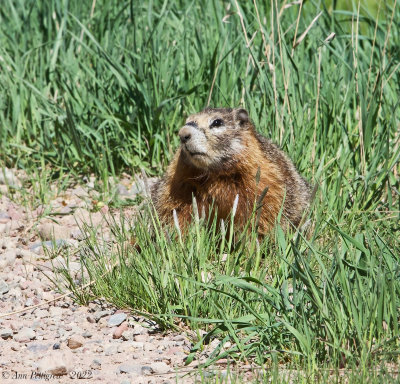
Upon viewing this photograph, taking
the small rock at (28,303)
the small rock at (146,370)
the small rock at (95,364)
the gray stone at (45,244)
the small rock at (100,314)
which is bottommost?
A: the gray stone at (45,244)

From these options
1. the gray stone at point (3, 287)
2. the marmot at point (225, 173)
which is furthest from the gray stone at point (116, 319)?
the marmot at point (225, 173)

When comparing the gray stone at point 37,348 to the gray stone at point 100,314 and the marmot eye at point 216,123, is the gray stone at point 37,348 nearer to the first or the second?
the gray stone at point 100,314

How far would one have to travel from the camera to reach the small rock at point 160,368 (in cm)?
300

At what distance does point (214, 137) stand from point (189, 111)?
3.62ft

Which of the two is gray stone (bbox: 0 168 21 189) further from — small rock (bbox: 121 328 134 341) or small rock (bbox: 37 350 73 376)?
small rock (bbox: 37 350 73 376)

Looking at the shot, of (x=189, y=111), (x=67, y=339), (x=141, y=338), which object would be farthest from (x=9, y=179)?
(x=141, y=338)

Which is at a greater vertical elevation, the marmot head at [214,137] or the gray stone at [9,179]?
the marmot head at [214,137]

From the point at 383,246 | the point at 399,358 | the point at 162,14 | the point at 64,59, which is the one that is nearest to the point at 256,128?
the point at 162,14

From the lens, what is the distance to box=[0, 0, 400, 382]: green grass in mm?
3660

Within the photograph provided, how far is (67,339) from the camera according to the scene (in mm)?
3352

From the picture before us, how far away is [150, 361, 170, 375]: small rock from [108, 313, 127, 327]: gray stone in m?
0.47

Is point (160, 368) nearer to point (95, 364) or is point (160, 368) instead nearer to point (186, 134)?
point (95, 364)

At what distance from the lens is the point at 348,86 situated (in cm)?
520

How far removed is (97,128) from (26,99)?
0.59 meters
